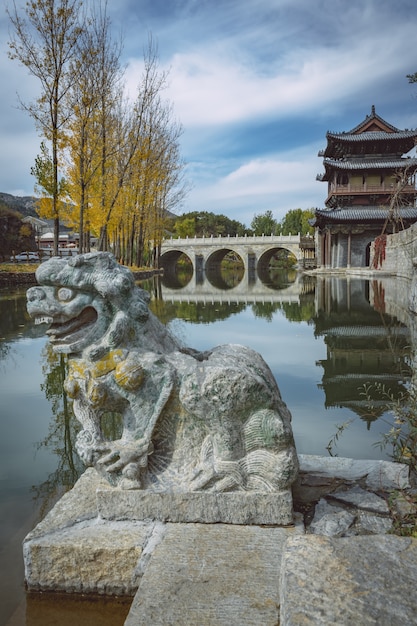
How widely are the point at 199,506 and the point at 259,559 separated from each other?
0.43 m

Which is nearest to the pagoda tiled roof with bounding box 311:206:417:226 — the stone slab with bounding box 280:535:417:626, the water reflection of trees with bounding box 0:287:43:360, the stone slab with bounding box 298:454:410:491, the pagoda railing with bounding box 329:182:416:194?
the pagoda railing with bounding box 329:182:416:194

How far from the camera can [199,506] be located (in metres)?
2.46

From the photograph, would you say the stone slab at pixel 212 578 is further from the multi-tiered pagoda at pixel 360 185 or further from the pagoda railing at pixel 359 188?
the pagoda railing at pixel 359 188

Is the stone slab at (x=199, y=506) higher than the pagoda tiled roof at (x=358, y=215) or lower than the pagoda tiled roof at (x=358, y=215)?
lower

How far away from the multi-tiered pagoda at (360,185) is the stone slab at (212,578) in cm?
3475

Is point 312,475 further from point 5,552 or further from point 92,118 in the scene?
point 92,118

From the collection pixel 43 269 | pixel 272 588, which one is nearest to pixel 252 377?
pixel 272 588

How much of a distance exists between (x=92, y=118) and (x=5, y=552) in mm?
20140

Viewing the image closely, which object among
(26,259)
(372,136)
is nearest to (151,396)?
(26,259)

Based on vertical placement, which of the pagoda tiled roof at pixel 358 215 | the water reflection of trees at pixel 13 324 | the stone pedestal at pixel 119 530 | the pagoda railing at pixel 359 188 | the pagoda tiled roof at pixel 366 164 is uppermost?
the pagoda tiled roof at pixel 366 164

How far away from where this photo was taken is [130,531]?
2.44m

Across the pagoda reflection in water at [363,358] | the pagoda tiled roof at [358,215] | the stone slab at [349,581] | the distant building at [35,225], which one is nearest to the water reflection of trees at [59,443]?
the stone slab at [349,581]

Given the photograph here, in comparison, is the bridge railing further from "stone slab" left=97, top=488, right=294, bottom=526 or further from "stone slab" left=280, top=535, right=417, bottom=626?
"stone slab" left=280, top=535, right=417, bottom=626

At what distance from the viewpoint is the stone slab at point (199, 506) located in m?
2.43
